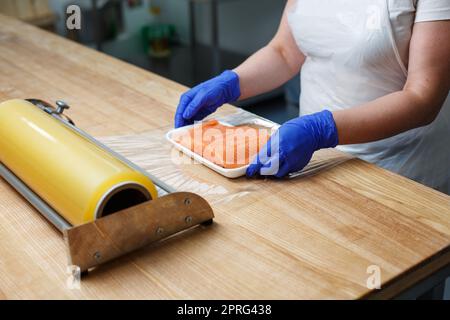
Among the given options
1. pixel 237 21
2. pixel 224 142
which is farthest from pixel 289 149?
pixel 237 21

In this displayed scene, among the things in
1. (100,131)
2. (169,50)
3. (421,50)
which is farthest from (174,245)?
(169,50)

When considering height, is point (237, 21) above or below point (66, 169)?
below

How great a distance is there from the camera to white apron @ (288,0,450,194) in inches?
55.9

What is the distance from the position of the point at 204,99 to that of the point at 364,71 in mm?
428

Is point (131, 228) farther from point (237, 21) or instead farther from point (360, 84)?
point (237, 21)

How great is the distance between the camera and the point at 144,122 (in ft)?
4.85

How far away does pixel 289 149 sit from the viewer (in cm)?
116

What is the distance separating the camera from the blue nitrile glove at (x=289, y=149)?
1160mm

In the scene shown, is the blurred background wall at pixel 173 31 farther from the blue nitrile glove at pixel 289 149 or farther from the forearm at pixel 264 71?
the blue nitrile glove at pixel 289 149

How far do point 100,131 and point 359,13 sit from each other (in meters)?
0.73

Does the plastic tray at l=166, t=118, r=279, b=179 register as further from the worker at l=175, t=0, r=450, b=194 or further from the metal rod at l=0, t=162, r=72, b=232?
the metal rod at l=0, t=162, r=72, b=232

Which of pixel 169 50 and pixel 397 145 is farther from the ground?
pixel 397 145

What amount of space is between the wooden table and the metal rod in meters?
0.03

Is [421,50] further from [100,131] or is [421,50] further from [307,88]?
[100,131]
